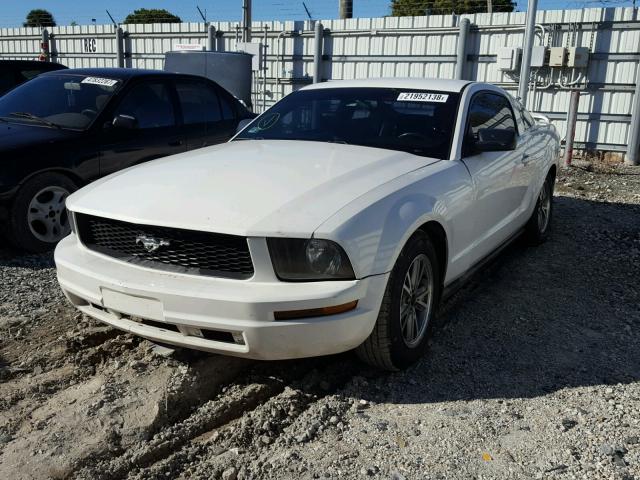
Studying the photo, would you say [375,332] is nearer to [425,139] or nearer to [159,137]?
[425,139]

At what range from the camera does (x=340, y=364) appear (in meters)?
3.51

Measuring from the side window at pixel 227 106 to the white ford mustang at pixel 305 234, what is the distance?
9.11 feet

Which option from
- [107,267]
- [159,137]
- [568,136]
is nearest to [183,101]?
[159,137]

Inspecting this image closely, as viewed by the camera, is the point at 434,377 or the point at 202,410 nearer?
the point at 202,410

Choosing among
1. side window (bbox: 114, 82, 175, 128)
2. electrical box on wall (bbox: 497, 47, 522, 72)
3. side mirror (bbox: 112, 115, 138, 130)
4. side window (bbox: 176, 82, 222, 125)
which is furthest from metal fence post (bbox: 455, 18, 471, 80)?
side mirror (bbox: 112, 115, 138, 130)

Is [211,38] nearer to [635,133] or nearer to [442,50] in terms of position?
[442,50]

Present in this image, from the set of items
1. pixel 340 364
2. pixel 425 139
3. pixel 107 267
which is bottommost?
pixel 340 364

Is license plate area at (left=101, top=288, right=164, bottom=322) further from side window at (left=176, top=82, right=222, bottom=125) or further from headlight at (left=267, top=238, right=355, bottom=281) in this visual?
side window at (left=176, top=82, right=222, bottom=125)

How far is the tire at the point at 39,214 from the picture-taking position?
17.0 feet

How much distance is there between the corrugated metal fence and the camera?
11.4 meters

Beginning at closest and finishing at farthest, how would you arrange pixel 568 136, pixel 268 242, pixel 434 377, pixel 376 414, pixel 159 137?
pixel 268 242 < pixel 376 414 < pixel 434 377 < pixel 159 137 < pixel 568 136

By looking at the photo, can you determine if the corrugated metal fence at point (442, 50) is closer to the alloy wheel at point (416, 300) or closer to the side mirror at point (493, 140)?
the side mirror at point (493, 140)

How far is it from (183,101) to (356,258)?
434cm

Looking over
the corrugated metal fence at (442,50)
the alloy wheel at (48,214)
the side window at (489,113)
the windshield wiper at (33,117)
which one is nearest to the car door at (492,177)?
the side window at (489,113)
